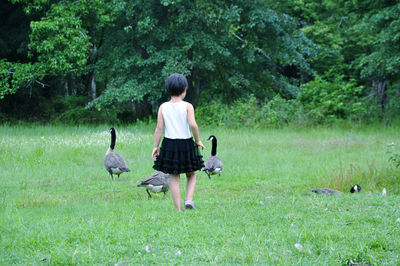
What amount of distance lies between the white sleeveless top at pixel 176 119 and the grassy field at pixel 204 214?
3.97 feet

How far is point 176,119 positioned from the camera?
7.26 metres

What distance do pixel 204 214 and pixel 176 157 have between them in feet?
3.18

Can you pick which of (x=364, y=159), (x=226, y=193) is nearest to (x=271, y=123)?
(x=364, y=159)

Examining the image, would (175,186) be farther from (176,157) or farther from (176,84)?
(176,84)

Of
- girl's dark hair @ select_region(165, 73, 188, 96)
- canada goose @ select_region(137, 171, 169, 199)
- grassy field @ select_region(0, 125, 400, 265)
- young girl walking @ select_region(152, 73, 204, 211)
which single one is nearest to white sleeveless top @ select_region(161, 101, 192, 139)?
young girl walking @ select_region(152, 73, 204, 211)

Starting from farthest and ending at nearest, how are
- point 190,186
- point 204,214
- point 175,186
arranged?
point 190,186
point 175,186
point 204,214

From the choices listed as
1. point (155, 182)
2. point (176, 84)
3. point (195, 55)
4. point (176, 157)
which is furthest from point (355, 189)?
point (195, 55)

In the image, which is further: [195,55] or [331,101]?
[195,55]

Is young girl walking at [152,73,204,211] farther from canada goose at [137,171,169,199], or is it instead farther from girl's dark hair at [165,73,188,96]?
canada goose at [137,171,169,199]

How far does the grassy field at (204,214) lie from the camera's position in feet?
17.2

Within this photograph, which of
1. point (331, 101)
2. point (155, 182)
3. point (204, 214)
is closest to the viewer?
point (204, 214)

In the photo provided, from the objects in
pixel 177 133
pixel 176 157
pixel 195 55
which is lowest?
pixel 176 157

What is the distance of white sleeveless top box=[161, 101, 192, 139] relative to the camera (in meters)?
7.25

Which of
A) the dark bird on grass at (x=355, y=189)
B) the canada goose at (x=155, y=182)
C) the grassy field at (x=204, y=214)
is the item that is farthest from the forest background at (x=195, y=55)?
the canada goose at (x=155, y=182)
